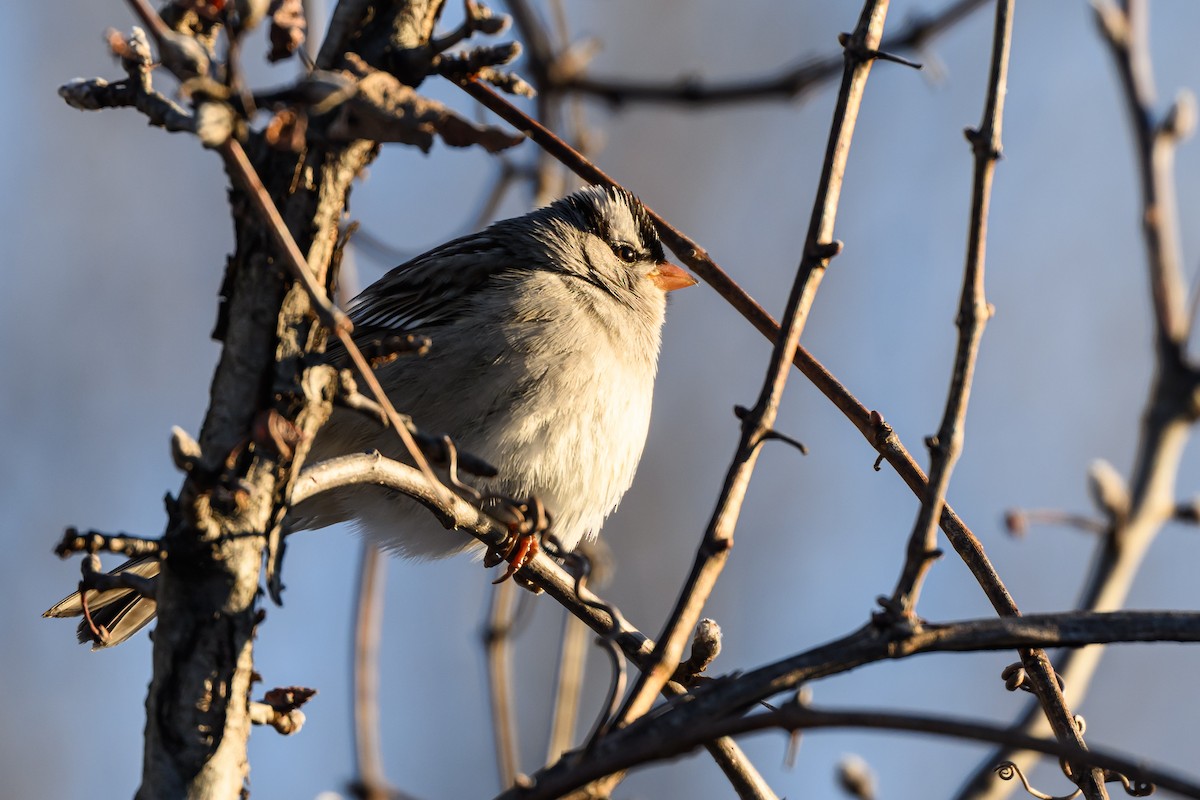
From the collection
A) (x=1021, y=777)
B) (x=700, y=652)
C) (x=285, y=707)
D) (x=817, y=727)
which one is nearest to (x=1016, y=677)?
(x=1021, y=777)

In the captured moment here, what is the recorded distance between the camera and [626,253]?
5.19m

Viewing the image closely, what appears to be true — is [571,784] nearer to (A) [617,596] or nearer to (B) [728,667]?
(B) [728,667]

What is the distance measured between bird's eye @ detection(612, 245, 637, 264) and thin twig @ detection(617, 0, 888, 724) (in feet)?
9.72

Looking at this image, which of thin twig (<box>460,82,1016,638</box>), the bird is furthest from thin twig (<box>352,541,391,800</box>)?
thin twig (<box>460,82,1016,638</box>)

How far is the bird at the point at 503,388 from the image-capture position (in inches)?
152

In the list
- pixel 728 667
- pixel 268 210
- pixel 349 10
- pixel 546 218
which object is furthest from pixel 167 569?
pixel 728 667

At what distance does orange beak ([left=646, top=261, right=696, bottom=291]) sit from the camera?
5188 mm

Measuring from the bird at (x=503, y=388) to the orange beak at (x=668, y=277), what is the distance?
0.32 metres

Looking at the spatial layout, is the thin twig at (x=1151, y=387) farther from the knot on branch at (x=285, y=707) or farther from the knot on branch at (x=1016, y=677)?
Result: the knot on branch at (x=285, y=707)

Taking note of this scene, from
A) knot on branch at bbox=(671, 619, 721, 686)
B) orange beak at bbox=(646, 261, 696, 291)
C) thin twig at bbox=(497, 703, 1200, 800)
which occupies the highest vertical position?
orange beak at bbox=(646, 261, 696, 291)

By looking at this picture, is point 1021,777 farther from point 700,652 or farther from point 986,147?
point 986,147

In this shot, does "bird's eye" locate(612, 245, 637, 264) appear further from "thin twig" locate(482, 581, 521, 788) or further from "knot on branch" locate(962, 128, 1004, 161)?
"knot on branch" locate(962, 128, 1004, 161)

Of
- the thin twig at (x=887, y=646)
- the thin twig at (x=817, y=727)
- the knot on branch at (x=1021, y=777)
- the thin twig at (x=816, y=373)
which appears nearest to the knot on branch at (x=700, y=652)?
the thin twig at (x=816, y=373)

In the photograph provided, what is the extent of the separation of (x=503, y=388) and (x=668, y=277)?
5.15 ft
